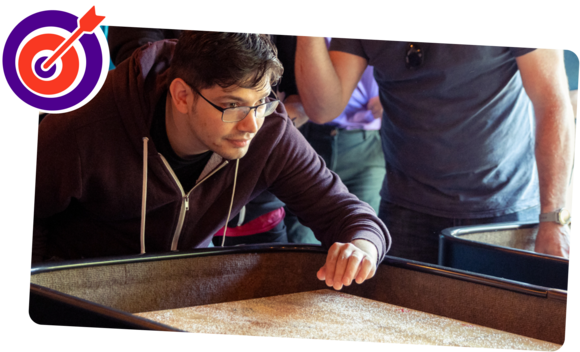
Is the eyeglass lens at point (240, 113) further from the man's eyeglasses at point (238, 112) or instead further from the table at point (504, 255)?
the table at point (504, 255)

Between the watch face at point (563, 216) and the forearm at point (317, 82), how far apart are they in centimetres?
35

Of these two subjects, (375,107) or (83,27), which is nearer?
(83,27)

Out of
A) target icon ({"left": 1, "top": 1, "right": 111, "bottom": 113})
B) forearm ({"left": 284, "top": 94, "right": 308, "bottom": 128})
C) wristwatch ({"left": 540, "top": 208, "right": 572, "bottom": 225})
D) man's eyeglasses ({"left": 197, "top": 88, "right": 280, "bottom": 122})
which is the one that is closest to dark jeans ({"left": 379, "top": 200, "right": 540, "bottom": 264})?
wristwatch ({"left": 540, "top": 208, "right": 572, "bottom": 225})

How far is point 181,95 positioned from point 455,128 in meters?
0.42

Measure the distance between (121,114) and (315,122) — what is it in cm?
30

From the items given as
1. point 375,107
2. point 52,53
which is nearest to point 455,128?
point 375,107

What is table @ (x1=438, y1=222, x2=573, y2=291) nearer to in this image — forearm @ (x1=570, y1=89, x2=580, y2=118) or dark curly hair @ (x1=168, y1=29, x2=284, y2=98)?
forearm @ (x1=570, y1=89, x2=580, y2=118)

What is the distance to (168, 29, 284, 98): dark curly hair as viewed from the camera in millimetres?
734

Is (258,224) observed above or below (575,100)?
below

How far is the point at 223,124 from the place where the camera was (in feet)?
2.59

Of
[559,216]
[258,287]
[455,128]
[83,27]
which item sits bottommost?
[258,287]

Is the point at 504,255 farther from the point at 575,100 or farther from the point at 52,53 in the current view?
the point at 52,53

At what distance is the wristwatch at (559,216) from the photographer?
824mm

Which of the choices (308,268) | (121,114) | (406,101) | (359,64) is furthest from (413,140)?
(121,114)
